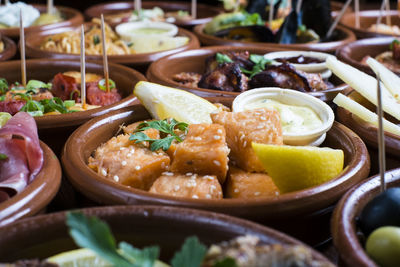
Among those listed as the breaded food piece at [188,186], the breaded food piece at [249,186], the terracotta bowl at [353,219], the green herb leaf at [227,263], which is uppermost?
the green herb leaf at [227,263]

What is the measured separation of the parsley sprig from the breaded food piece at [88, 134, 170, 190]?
0.70m

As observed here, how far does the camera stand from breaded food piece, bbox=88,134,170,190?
172 cm

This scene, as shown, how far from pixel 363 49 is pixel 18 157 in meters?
2.68

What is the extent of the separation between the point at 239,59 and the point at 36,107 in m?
1.21

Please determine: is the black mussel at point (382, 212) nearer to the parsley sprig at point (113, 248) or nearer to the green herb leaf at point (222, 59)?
the parsley sprig at point (113, 248)

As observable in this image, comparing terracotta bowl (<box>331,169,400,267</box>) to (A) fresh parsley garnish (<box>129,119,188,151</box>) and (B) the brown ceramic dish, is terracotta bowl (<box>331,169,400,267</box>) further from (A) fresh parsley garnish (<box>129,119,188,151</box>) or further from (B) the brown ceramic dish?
(B) the brown ceramic dish

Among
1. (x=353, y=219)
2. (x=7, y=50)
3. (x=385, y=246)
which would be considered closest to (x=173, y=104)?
(x=353, y=219)

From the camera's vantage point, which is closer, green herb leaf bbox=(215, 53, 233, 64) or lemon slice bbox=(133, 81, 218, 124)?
lemon slice bbox=(133, 81, 218, 124)

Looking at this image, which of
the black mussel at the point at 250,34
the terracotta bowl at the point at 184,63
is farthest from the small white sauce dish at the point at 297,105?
the black mussel at the point at 250,34

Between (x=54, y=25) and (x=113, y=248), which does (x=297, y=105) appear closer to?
(x=113, y=248)

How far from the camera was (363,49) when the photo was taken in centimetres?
353

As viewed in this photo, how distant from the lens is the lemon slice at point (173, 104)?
82.1 inches

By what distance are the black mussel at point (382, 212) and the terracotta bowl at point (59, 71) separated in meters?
1.30

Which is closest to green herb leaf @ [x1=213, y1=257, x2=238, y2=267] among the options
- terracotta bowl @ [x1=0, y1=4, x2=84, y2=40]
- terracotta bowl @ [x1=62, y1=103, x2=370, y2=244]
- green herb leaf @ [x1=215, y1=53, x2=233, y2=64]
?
terracotta bowl @ [x1=62, y1=103, x2=370, y2=244]
